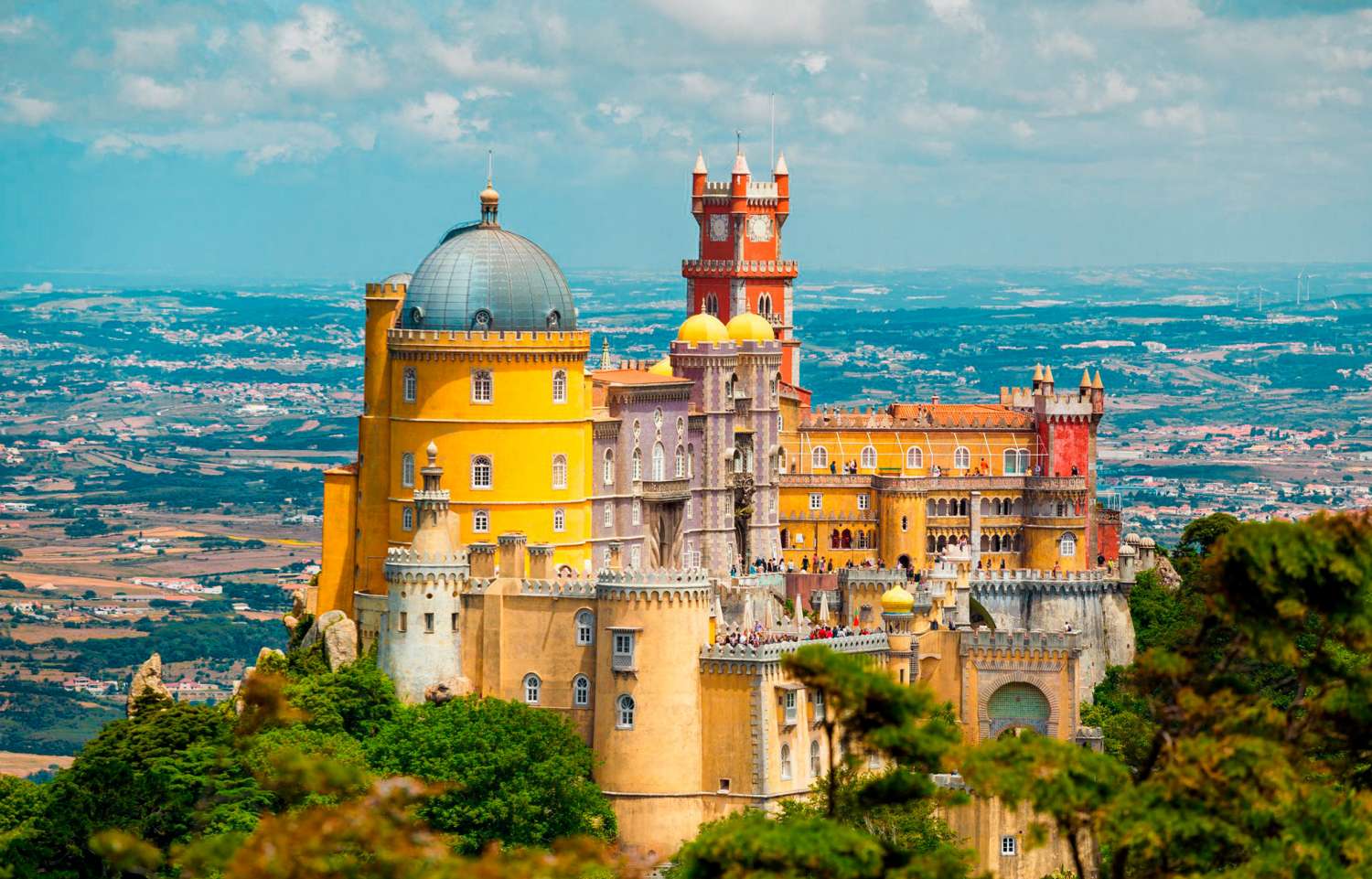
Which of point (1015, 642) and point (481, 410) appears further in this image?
point (481, 410)

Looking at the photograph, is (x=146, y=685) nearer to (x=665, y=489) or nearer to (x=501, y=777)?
(x=501, y=777)

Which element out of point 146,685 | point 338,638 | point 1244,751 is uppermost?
point 338,638

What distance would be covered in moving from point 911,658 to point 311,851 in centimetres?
6224

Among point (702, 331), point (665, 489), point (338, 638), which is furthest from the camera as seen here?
point (702, 331)

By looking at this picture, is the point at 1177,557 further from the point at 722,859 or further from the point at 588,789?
the point at 722,859

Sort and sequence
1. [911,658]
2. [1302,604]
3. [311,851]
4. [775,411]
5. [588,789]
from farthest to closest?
1. [775,411]
2. [911,658]
3. [588,789]
4. [1302,604]
5. [311,851]

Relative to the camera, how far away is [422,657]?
11944cm

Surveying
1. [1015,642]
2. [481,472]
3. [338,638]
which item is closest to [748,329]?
[481,472]

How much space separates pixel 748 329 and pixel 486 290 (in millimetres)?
20835

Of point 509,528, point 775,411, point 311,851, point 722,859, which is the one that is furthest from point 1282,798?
point 775,411

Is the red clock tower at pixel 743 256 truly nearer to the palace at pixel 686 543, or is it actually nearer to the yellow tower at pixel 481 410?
the palace at pixel 686 543

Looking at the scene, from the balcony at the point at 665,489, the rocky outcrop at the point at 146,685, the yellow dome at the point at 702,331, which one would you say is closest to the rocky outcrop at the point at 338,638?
the rocky outcrop at the point at 146,685

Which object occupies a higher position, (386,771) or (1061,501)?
(1061,501)

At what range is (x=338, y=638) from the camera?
123 metres
